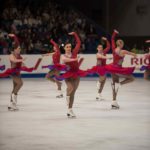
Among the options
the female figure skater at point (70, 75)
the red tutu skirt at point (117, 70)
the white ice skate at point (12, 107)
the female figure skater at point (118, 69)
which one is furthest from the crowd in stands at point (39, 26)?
the female figure skater at point (70, 75)

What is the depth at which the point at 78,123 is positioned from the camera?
1169 cm

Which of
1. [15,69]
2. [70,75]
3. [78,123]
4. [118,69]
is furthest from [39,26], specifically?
[78,123]

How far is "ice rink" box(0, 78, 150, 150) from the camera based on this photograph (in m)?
9.33

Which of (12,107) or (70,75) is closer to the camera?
(70,75)

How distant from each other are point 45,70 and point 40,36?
8.55 feet

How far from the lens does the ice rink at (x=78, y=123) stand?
9328 mm

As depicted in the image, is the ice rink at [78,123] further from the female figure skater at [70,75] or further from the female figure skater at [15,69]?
the female figure skater at [70,75]

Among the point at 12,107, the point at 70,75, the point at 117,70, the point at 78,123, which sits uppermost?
the point at 70,75

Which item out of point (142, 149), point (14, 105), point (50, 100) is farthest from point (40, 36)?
point (142, 149)

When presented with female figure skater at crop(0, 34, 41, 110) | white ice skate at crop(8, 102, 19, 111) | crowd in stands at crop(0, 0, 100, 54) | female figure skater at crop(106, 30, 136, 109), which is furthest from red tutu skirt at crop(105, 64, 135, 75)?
crowd in stands at crop(0, 0, 100, 54)

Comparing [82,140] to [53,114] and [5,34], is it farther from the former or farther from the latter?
[5,34]

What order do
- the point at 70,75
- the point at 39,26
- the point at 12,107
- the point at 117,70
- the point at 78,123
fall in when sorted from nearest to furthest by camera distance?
the point at 78,123, the point at 70,75, the point at 12,107, the point at 117,70, the point at 39,26

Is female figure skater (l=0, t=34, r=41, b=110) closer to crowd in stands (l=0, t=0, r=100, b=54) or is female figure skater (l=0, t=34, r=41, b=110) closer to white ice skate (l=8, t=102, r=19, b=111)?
white ice skate (l=8, t=102, r=19, b=111)

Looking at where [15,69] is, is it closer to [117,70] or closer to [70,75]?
[70,75]
